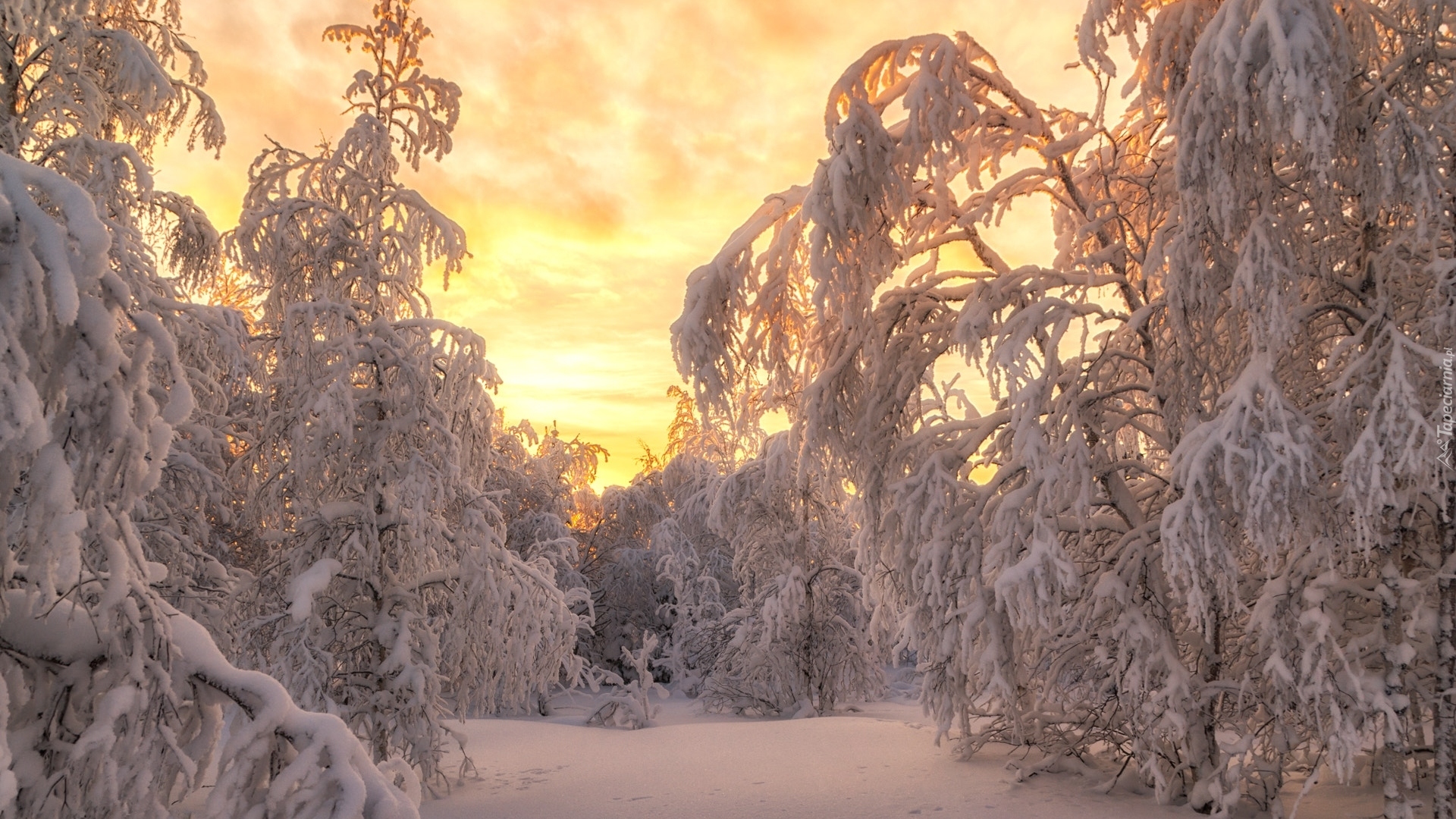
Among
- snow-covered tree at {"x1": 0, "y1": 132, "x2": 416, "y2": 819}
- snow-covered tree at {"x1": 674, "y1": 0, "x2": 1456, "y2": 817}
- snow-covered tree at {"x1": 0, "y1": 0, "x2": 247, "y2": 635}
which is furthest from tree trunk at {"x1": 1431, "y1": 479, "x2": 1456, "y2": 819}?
snow-covered tree at {"x1": 0, "y1": 0, "x2": 247, "y2": 635}

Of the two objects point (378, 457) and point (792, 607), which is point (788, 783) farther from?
point (792, 607)

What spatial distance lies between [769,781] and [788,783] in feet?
0.68

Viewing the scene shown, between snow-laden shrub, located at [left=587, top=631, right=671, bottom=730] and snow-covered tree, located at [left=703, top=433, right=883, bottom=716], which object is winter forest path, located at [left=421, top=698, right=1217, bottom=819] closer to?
snow-laden shrub, located at [left=587, top=631, right=671, bottom=730]

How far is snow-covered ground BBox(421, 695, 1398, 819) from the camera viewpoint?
6652 millimetres

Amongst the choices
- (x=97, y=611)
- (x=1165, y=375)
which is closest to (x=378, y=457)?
(x=97, y=611)

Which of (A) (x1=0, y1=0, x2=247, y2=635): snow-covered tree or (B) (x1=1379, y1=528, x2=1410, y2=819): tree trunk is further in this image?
(A) (x1=0, y1=0, x2=247, y2=635): snow-covered tree

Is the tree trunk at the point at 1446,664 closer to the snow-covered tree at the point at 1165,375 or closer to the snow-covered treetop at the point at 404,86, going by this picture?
the snow-covered tree at the point at 1165,375

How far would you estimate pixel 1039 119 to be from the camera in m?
7.43

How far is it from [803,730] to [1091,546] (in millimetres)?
4728

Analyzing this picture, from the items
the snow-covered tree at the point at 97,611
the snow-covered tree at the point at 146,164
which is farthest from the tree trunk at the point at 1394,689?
the snow-covered tree at the point at 146,164

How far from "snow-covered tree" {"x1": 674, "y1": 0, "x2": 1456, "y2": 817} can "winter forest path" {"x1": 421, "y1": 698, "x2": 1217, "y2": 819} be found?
2.14 feet

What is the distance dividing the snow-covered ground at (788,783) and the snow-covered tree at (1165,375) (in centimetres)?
50

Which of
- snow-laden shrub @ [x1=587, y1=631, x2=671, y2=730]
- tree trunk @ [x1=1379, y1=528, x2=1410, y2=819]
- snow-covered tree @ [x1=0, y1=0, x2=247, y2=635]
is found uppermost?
snow-covered tree @ [x1=0, y1=0, x2=247, y2=635]

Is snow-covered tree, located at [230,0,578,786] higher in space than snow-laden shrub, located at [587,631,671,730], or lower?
higher
